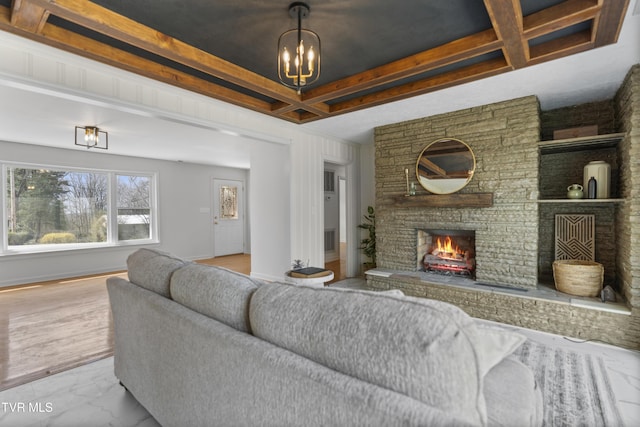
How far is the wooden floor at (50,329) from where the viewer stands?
2398 mm

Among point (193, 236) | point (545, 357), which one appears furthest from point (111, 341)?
point (193, 236)

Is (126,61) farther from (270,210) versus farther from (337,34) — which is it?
(270,210)

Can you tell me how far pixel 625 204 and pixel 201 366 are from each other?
3.69m

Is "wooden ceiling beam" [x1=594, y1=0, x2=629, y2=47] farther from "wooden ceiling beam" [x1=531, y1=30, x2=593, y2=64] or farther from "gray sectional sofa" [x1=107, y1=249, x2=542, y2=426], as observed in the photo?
"gray sectional sofa" [x1=107, y1=249, x2=542, y2=426]

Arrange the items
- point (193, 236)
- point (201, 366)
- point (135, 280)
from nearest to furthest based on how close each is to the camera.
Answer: point (201, 366) < point (135, 280) < point (193, 236)

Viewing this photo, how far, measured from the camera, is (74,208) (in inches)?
226

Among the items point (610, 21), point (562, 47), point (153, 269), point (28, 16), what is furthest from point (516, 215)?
point (28, 16)

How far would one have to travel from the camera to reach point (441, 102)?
11.4ft

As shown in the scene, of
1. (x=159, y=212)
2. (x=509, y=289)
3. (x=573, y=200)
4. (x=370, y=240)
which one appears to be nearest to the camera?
(x=573, y=200)

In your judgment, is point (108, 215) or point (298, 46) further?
point (108, 215)

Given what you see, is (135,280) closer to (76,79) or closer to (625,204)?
(76,79)

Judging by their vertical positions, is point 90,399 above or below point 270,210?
below

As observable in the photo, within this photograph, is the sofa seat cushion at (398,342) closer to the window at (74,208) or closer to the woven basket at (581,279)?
the woven basket at (581,279)

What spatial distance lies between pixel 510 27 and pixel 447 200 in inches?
82.2
